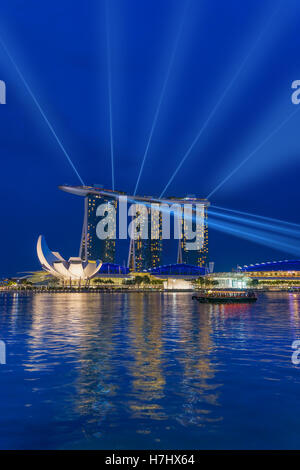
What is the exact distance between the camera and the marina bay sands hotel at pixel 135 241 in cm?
16462

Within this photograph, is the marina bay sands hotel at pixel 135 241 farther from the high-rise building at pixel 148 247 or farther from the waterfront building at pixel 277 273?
the waterfront building at pixel 277 273

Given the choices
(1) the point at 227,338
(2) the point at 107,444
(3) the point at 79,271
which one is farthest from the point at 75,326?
(3) the point at 79,271

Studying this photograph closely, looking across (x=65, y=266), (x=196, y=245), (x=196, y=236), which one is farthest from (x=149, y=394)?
(x=196, y=236)

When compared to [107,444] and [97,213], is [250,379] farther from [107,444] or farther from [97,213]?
[97,213]

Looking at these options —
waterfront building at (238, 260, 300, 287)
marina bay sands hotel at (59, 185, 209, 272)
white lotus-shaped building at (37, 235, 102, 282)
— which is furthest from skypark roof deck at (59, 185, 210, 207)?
white lotus-shaped building at (37, 235, 102, 282)

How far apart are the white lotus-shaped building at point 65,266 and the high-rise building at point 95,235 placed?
48.5 metres

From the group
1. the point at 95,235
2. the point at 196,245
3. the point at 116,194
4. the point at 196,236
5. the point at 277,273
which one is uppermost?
the point at 116,194

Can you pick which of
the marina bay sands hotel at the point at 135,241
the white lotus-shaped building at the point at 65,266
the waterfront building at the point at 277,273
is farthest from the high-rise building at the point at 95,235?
the waterfront building at the point at 277,273

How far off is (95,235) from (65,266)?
65.8 m

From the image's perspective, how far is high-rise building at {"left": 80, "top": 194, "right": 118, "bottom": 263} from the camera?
536 feet

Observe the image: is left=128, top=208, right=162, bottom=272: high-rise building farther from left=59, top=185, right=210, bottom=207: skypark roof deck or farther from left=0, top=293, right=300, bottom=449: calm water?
left=0, top=293, right=300, bottom=449: calm water

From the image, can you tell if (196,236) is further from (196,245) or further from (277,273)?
(277,273)

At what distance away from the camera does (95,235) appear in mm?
170625
